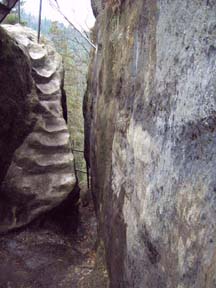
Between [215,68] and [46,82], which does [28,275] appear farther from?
[215,68]

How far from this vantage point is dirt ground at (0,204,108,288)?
5738 mm

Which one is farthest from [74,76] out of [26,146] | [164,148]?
[164,148]

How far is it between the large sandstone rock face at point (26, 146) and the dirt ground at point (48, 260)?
1.28ft

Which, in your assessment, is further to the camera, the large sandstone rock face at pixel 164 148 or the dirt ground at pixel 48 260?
the dirt ground at pixel 48 260

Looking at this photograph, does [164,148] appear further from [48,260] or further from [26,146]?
[26,146]

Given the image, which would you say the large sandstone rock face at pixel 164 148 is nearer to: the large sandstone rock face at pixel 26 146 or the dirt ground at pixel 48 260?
the dirt ground at pixel 48 260

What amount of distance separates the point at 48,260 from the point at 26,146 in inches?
89.2

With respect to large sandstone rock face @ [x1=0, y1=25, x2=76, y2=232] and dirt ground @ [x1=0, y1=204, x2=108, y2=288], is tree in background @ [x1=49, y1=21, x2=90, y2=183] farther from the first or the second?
dirt ground @ [x1=0, y1=204, x2=108, y2=288]

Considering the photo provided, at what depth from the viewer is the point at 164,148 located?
8.38ft

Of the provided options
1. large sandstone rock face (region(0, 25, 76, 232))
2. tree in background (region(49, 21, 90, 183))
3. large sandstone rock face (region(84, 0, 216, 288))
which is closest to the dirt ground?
large sandstone rock face (region(0, 25, 76, 232))

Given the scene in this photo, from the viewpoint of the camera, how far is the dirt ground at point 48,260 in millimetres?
5738

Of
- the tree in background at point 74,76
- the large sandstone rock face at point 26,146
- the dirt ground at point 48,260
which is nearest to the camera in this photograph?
the dirt ground at point 48,260

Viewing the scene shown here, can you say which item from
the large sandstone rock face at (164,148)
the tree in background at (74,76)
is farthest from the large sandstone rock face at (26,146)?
the tree in background at (74,76)

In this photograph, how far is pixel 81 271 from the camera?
20.1ft
